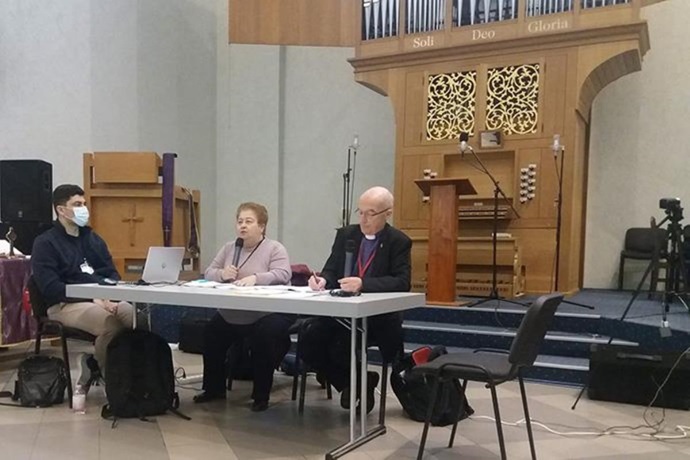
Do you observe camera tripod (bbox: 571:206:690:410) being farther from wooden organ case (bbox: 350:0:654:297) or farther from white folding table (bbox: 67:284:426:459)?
white folding table (bbox: 67:284:426:459)

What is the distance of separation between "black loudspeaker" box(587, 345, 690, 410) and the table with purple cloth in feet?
13.0

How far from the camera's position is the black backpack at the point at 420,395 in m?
3.14

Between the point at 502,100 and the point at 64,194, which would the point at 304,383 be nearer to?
the point at 64,194

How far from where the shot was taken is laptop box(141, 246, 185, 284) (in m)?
3.22

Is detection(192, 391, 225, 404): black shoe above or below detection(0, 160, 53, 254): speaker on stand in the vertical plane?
below

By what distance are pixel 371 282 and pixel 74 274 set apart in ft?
5.96

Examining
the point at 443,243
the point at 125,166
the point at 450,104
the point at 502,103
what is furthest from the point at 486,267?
the point at 125,166

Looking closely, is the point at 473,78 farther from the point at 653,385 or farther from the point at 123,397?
the point at 123,397

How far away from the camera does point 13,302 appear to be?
14.5 feet

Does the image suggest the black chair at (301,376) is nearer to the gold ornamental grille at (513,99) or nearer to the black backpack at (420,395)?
the black backpack at (420,395)

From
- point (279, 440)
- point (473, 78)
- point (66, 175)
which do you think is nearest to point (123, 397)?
point (279, 440)

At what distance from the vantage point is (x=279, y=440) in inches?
117

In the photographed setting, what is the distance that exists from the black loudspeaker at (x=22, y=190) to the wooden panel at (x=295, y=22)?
11.2 feet

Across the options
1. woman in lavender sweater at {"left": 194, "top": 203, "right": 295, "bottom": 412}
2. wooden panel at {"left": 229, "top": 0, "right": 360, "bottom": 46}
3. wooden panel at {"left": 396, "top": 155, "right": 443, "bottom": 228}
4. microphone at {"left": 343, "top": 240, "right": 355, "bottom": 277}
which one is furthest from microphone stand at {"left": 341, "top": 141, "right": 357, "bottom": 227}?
microphone at {"left": 343, "top": 240, "right": 355, "bottom": 277}
